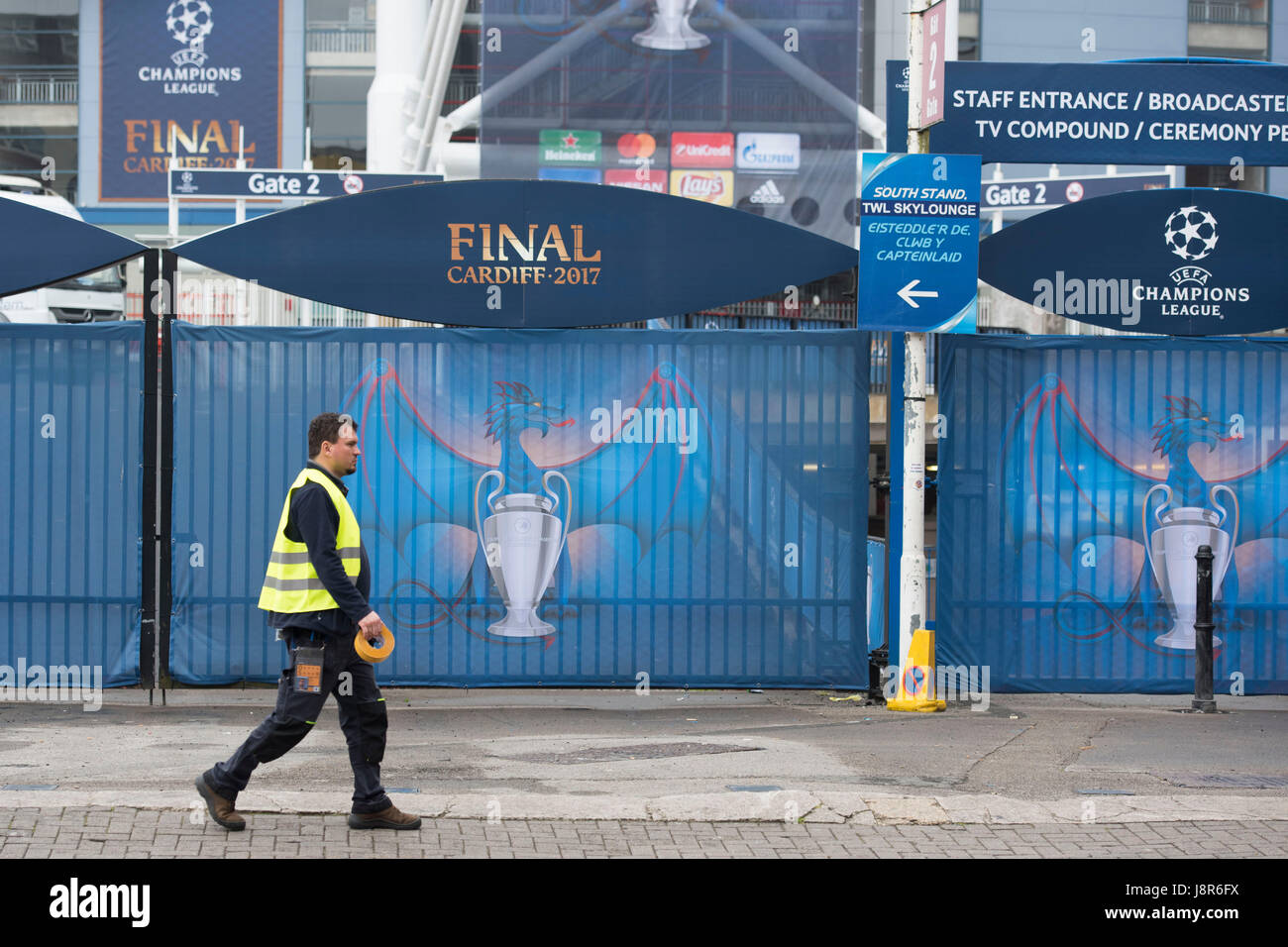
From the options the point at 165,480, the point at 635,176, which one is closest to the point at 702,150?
the point at 635,176

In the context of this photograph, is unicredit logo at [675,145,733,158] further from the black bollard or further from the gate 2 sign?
the black bollard

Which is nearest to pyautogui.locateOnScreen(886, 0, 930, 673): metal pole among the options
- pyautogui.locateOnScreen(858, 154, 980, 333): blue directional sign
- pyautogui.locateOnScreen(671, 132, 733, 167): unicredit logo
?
pyautogui.locateOnScreen(858, 154, 980, 333): blue directional sign

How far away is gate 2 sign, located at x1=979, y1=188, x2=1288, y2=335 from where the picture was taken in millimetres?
10125

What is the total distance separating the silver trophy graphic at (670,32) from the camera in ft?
96.6

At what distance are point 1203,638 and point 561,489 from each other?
4.44 m

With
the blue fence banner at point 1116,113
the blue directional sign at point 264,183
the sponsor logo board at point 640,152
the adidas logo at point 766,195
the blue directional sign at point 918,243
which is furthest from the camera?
the adidas logo at point 766,195

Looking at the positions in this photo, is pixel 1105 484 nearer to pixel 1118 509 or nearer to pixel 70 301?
pixel 1118 509

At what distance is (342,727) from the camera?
632cm

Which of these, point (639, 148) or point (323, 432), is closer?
point (323, 432)

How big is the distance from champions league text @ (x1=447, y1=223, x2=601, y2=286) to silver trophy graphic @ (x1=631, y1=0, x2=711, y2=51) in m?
20.7

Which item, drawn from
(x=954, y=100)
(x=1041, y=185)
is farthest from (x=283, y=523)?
(x=1041, y=185)

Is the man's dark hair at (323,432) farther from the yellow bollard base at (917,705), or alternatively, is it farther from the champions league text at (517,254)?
the yellow bollard base at (917,705)

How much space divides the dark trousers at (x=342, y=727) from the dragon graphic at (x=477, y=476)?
143 inches

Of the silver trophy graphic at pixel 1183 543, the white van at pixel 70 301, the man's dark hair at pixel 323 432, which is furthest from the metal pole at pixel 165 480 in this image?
the white van at pixel 70 301
